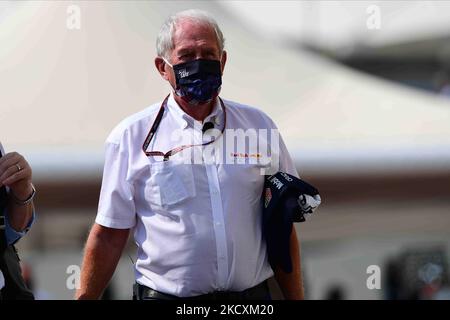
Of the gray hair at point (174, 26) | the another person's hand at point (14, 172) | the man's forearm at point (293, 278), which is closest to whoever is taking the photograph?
the another person's hand at point (14, 172)

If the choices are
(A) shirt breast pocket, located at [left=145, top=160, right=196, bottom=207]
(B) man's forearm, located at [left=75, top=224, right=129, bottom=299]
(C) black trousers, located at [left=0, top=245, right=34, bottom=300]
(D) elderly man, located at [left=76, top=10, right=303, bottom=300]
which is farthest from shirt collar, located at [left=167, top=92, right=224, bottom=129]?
(C) black trousers, located at [left=0, top=245, right=34, bottom=300]

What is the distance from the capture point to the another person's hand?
233 centimetres

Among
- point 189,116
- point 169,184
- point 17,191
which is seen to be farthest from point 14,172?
point 189,116

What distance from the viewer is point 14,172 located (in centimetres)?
234

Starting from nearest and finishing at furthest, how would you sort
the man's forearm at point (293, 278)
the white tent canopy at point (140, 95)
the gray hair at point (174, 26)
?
the gray hair at point (174, 26) < the man's forearm at point (293, 278) < the white tent canopy at point (140, 95)

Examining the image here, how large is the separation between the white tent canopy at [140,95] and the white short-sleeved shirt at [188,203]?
456 cm

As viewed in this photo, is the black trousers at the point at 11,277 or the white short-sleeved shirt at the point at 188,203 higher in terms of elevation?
the white short-sleeved shirt at the point at 188,203

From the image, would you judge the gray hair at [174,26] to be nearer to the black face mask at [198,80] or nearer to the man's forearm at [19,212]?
the black face mask at [198,80]

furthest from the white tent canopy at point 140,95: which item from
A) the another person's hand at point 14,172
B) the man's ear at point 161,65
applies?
the another person's hand at point 14,172

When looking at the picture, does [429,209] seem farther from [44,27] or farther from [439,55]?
[439,55]

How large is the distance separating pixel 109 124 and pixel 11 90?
854 millimetres

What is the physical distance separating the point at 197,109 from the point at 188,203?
0.97 ft

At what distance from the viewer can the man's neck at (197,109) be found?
2.55m

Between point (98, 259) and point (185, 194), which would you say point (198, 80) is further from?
point (98, 259)
